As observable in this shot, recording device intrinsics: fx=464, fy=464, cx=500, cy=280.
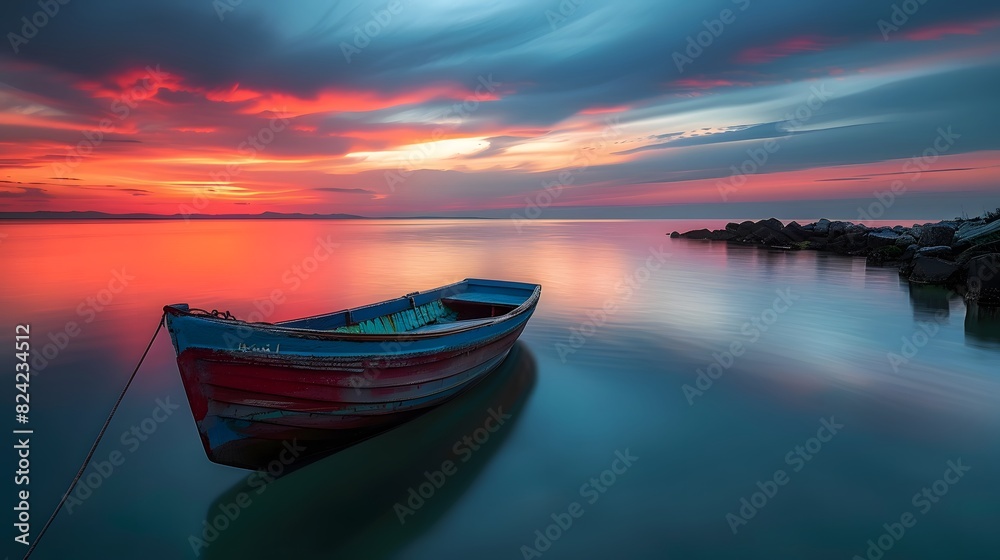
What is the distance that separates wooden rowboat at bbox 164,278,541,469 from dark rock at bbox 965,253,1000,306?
64.8ft

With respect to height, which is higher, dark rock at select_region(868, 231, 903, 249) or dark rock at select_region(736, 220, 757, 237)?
dark rock at select_region(736, 220, 757, 237)

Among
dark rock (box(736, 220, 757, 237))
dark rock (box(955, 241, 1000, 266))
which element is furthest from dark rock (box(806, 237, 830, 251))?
dark rock (box(955, 241, 1000, 266))

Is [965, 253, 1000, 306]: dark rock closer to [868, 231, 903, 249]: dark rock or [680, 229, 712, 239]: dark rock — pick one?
[868, 231, 903, 249]: dark rock

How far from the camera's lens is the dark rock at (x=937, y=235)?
80.4 ft

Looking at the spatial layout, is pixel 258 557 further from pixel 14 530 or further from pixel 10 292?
pixel 10 292

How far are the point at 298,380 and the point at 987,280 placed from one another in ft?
74.9

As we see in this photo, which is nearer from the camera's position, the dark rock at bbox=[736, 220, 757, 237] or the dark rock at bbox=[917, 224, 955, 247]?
the dark rock at bbox=[917, 224, 955, 247]

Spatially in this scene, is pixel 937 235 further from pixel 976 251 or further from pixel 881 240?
pixel 881 240

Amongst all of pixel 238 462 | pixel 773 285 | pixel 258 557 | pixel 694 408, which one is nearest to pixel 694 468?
pixel 694 408

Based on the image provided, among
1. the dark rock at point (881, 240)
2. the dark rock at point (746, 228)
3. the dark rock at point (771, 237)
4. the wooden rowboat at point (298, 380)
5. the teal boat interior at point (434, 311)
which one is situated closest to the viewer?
the wooden rowboat at point (298, 380)

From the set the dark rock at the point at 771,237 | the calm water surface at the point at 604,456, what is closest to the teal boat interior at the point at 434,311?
the calm water surface at the point at 604,456

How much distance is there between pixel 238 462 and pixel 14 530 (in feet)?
8.33

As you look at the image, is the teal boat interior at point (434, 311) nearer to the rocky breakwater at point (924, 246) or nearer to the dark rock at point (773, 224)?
the rocky breakwater at point (924, 246)

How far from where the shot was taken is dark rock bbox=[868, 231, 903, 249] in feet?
107
